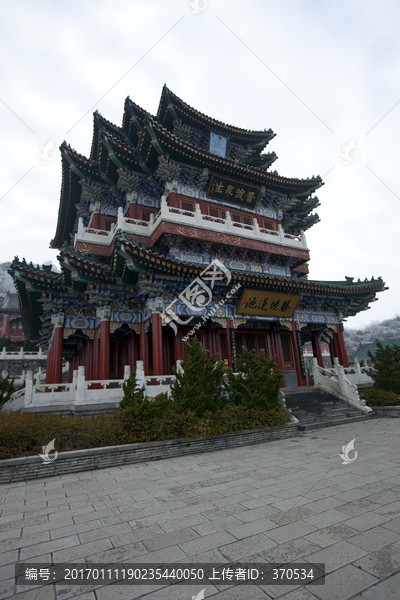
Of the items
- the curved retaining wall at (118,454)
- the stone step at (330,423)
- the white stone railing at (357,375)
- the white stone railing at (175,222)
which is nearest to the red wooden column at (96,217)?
the white stone railing at (175,222)

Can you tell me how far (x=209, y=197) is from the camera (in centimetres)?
1645

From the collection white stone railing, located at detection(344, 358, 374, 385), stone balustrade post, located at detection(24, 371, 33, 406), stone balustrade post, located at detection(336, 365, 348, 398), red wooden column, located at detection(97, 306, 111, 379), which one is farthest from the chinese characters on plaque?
stone balustrade post, located at detection(24, 371, 33, 406)

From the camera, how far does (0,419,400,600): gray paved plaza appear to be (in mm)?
2434

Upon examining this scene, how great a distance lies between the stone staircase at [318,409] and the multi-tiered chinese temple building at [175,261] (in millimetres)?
2087

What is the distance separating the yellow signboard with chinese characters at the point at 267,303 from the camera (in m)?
13.7

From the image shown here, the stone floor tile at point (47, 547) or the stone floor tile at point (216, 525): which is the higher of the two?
the stone floor tile at point (47, 547)

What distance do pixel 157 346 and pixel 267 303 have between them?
5.72 meters

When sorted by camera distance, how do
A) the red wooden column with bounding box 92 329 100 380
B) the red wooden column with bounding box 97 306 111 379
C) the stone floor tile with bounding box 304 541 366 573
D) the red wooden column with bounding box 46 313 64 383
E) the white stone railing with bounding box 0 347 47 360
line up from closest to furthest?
the stone floor tile with bounding box 304 541 366 573, the red wooden column with bounding box 97 306 111 379, the red wooden column with bounding box 46 313 64 383, the red wooden column with bounding box 92 329 100 380, the white stone railing with bounding box 0 347 47 360

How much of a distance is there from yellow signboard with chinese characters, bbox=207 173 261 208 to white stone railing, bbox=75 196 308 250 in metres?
1.48

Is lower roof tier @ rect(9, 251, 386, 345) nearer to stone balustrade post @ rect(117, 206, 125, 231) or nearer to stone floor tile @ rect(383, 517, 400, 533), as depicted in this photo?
stone balustrade post @ rect(117, 206, 125, 231)

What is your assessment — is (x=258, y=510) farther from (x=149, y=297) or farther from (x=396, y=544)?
(x=149, y=297)

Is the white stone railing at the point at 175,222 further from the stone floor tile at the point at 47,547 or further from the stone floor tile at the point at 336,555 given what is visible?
the stone floor tile at the point at 336,555

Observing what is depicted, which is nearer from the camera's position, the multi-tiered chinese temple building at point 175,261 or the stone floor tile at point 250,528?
the stone floor tile at point 250,528

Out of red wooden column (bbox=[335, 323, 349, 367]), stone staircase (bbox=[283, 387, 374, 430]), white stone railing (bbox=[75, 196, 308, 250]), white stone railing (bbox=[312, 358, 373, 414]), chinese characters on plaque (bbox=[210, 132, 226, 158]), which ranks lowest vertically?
stone staircase (bbox=[283, 387, 374, 430])
